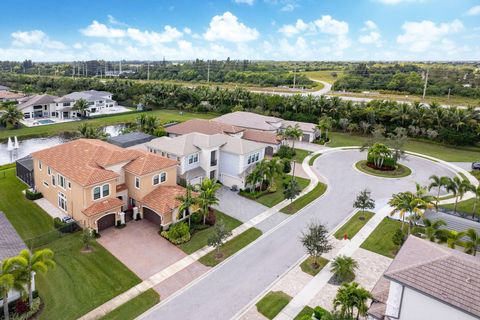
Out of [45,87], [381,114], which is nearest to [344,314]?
[381,114]

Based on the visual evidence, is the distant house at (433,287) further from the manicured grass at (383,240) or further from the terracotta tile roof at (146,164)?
the terracotta tile roof at (146,164)

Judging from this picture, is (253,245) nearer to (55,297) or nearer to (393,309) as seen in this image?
(393,309)

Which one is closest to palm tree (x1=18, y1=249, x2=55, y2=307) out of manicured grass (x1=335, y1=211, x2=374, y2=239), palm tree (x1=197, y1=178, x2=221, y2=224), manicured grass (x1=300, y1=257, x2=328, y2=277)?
palm tree (x1=197, y1=178, x2=221, y2=224)

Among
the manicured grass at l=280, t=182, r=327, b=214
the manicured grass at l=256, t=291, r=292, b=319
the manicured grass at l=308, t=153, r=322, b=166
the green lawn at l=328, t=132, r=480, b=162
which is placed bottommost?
the manicured grass at l=256, t=291, r=292, b=319

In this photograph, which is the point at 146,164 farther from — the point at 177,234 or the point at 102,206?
the point at 177,234

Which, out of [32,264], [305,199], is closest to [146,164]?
[32,264]

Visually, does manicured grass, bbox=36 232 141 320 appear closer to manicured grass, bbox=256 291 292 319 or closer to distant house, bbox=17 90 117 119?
manicured grass, bbox=256 291 292 319
